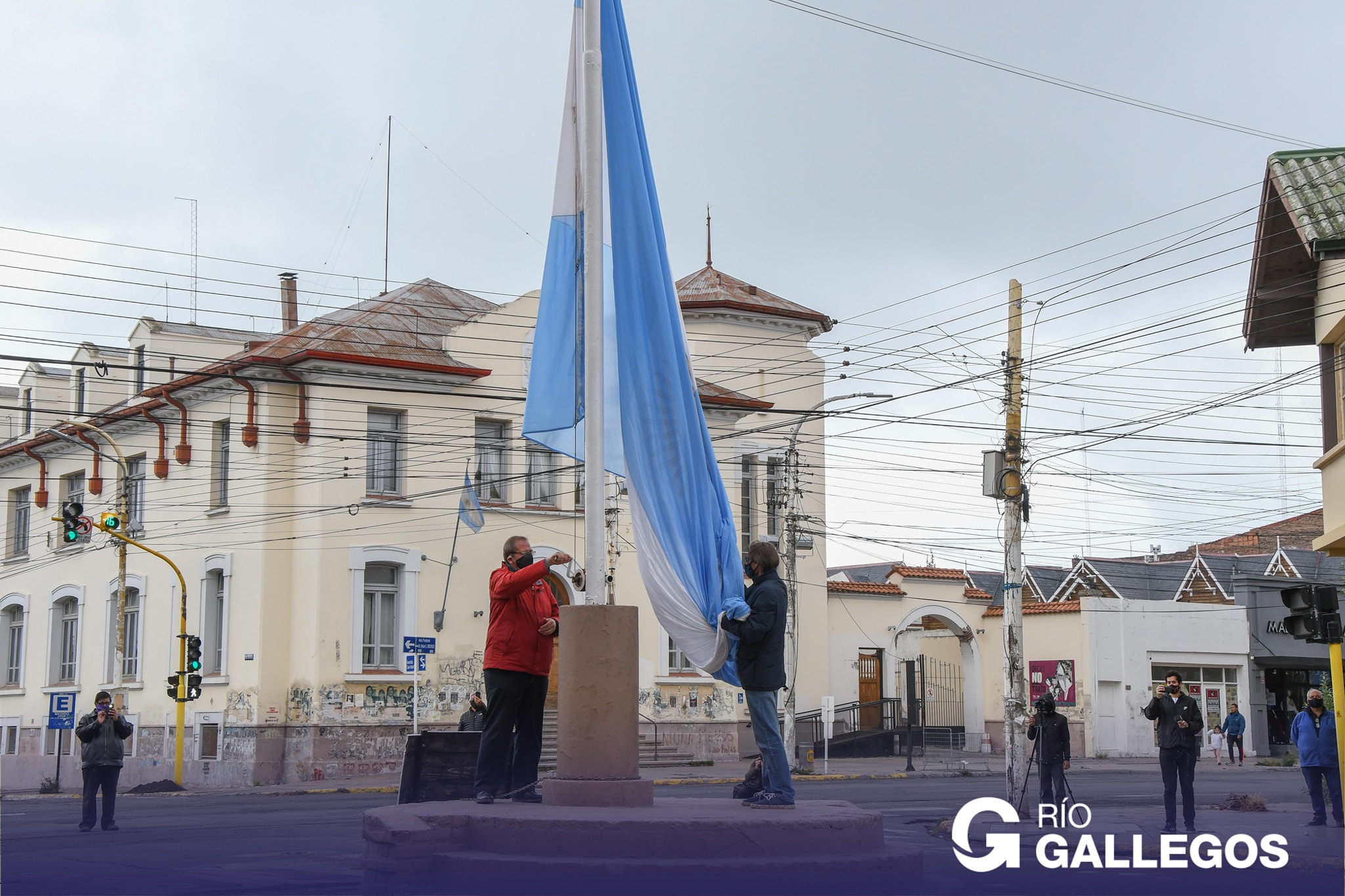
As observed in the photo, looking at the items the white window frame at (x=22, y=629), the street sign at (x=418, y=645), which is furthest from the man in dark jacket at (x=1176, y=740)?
the white window frame at (x=22, y=629)

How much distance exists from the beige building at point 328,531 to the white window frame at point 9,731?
1.74 ft

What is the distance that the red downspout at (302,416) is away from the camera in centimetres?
3152

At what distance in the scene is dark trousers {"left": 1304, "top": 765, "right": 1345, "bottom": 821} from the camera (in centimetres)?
1733

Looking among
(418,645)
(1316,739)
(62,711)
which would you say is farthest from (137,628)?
(1316,739)

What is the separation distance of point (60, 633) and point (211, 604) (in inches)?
331

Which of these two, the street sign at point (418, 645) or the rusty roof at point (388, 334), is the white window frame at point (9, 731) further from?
the street sign at point (418, 645)

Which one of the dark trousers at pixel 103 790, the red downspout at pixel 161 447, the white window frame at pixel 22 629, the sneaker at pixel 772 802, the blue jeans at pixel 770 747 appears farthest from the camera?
the white window frame at pixel 22 629

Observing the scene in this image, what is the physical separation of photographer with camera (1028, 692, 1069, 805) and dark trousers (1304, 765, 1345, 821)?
2.99 m

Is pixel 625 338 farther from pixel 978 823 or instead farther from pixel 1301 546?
pixel 1301 546

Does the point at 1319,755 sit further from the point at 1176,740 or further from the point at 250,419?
the point at 250,419

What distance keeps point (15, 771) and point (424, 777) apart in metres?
31.8

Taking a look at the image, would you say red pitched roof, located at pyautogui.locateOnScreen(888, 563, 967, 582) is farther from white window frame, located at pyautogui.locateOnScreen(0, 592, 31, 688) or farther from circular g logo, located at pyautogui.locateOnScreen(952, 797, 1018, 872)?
circular g logo, located at pyautogui.locateOnScreen(952, 797, 1018, 872)

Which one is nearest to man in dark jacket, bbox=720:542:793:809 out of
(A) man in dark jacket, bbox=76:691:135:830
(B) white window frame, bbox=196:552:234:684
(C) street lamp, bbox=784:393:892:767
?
(A) man in dark jacket, bbox=76:691:135:830

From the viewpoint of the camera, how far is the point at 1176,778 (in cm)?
1609
